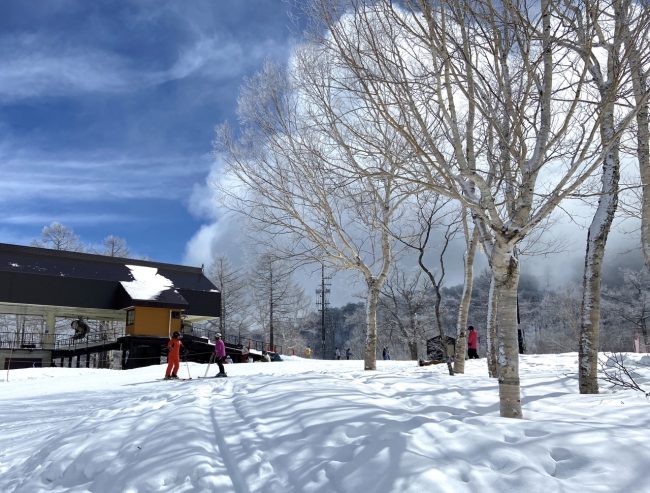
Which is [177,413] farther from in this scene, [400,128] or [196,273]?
[196,273]

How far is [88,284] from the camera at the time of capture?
28453 mm

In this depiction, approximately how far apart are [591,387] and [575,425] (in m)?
3.90

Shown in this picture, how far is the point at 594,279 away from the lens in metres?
7.68

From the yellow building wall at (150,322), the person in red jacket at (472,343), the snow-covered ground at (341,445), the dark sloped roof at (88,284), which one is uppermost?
the dark sloped roof at (88,284)

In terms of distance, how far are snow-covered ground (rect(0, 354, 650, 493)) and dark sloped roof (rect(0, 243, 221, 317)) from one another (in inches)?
849

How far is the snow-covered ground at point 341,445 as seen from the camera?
129 inches

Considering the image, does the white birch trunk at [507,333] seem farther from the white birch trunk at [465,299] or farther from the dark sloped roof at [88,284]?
the dark sloped roof at [88,284]

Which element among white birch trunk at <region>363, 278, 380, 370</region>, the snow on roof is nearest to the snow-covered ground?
white birch trunk at <region>363, 278, 380, 370</region>

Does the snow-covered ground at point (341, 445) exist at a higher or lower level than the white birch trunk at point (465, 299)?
lower

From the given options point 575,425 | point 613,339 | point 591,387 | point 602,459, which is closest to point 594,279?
point 591,387

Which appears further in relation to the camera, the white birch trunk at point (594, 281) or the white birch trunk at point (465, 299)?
the white birch trunk at point (465, 299)

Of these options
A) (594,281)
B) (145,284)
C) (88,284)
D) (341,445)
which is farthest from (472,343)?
(88,284)

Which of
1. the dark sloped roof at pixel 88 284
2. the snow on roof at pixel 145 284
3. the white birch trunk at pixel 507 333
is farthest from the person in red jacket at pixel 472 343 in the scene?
the snow on roof at pixel 145 284

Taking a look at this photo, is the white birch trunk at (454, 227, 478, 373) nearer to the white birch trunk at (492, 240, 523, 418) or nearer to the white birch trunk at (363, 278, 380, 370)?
the white birch trunk at (363, 278, 380, 370)
